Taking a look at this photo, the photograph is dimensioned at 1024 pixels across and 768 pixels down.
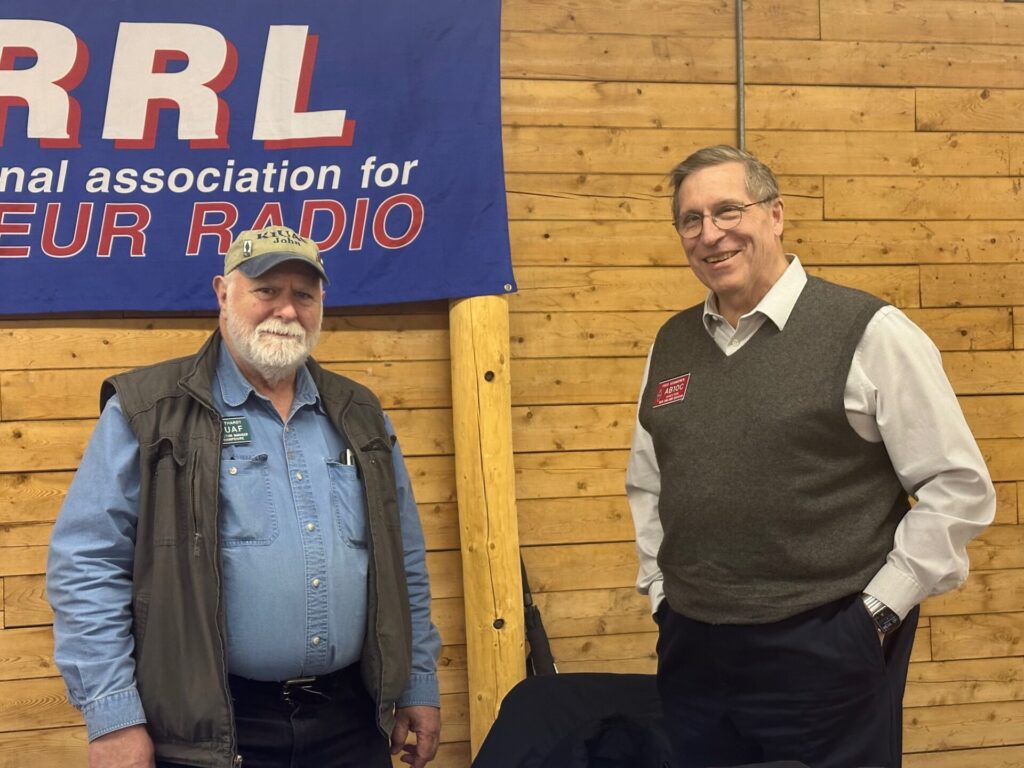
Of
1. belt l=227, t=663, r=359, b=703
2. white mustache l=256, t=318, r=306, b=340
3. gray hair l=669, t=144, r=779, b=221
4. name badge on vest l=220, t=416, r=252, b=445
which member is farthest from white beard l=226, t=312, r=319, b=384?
gray hair l=669, t=144, r=779, b=221

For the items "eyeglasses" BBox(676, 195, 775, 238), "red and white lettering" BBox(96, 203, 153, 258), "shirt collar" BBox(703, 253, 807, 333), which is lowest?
"shirt collar" BBox(703, 253, 807, 333)

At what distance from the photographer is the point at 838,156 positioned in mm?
3260

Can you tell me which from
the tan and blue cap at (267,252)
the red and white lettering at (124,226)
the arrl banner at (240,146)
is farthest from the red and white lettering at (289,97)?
the tan and blue cap at (267,252)

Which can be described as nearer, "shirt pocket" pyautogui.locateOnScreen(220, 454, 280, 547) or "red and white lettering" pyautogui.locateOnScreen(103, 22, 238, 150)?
"shirt pocket" pyautogui.locateOnScreen(220, 454, 280, 547)

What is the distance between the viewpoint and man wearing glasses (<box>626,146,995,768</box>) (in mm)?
1866

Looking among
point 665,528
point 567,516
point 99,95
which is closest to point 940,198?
point 567,516

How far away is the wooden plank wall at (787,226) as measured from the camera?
3.13m

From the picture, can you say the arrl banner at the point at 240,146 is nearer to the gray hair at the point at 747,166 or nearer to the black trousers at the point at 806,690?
the gray hair at the point at 747,166

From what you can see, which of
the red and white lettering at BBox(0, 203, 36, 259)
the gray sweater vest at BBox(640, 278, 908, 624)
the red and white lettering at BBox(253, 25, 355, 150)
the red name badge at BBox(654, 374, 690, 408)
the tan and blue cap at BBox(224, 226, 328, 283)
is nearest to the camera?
the gray sweater vest at BBox(640, 278, 908, 624)

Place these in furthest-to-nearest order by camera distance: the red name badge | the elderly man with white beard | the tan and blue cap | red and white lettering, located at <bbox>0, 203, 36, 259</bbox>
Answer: red and white lettering, located at <bbox>0, 203, 36, 259</bbox>
the red name badge
the tan and blue cap
the elderly man with white beard

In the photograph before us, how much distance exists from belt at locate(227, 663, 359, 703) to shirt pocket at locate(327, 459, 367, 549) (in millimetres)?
254

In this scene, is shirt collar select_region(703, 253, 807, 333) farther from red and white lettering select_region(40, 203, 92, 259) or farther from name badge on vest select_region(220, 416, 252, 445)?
A: red and white lettering select_region(40, 203, 92, 259)

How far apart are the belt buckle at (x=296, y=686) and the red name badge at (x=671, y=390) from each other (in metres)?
0.87

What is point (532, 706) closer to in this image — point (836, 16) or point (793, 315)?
point (793, 315)
